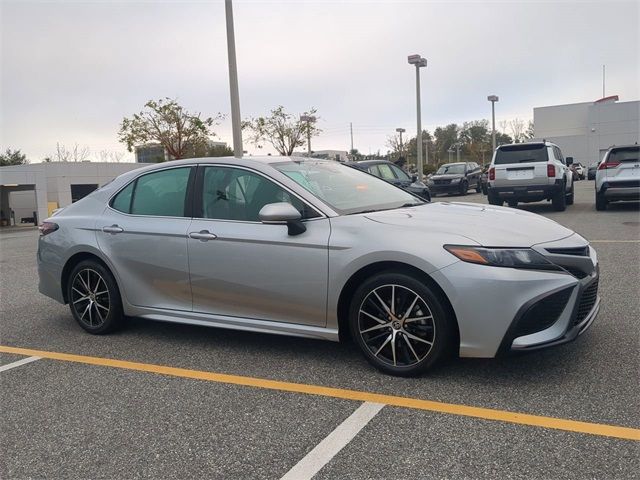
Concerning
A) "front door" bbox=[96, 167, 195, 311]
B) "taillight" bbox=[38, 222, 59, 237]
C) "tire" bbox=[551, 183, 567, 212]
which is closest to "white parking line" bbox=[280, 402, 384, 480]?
"front door" bbox=[96, 167, 195, 311]

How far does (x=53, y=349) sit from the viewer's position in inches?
188

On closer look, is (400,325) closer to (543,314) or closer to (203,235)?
(543,314)

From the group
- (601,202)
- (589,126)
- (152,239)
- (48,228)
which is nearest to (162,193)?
(152,239)

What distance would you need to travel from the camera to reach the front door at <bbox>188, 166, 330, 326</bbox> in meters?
3.93

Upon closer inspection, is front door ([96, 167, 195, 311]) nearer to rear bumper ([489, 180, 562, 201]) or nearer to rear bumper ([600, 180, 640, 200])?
rear bumper ([489, 180, 562, 201])

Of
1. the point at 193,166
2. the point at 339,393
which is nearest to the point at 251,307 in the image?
the point at 339,393

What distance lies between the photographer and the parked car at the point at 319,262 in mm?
3424

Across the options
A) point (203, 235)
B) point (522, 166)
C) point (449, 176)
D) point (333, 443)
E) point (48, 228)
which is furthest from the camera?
point (449, 176)

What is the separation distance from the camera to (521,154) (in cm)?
1433

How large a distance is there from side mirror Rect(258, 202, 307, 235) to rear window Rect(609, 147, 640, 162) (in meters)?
12.2

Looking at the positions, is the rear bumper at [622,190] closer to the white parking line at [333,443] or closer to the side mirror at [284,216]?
the side mirror at [284,216]

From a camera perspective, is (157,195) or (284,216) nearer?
(284,216)

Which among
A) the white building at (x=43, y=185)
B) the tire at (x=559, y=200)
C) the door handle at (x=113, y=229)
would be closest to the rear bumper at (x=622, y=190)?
the tire at (x=559, y=200)

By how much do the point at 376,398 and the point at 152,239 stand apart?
2321 mm
